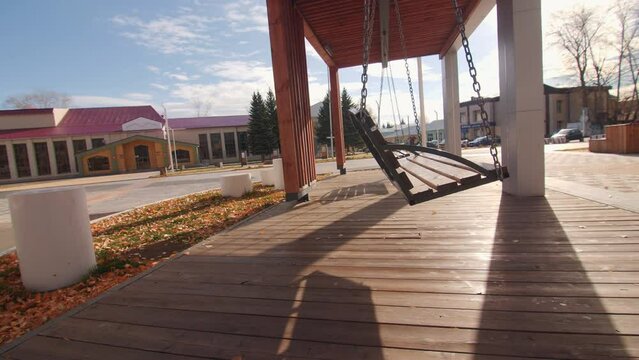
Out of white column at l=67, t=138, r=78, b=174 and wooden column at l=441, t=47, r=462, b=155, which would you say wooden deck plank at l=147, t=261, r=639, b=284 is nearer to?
wooden column at l=441, t=47, r=462, b=155

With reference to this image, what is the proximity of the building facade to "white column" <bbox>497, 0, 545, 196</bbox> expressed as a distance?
3908cm

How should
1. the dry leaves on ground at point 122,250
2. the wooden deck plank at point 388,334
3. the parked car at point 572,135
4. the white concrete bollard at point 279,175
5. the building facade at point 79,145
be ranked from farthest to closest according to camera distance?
1. the building facade at point 79,145
2. the parked car at point 572,135
3. the white concrete bollard at point 279,175
4. the dry leaves on ground at point 122,250
5. the wooden deck plank at point 388,334

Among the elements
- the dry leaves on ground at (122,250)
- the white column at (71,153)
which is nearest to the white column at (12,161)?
the white column at (71,153)

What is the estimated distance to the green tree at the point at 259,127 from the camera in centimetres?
4500

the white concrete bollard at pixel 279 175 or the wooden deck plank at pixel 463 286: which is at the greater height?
the white concrete bollard at pixel 279 175

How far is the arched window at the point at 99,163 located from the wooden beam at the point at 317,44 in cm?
3840

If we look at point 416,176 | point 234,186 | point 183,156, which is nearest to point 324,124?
point 183,156

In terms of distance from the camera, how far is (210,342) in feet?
6.91

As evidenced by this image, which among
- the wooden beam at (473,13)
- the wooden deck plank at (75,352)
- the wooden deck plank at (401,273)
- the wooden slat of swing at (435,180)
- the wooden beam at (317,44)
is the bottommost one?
the wooden deck plank at (75,352)

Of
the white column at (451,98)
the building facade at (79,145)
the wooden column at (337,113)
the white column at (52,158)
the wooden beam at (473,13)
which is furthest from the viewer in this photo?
the white column at (52,158)

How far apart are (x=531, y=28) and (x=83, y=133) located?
48.6 m

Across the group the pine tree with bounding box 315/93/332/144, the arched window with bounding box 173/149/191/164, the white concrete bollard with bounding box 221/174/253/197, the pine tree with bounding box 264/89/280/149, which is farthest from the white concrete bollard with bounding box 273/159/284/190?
the pine tree with bounding box 315/93/332/144

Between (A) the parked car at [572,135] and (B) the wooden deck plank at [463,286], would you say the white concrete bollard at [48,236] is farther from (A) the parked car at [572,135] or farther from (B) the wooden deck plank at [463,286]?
(A) the parked car at [572,135]

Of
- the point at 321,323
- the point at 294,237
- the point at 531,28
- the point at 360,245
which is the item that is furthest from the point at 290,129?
the point at 321,323
